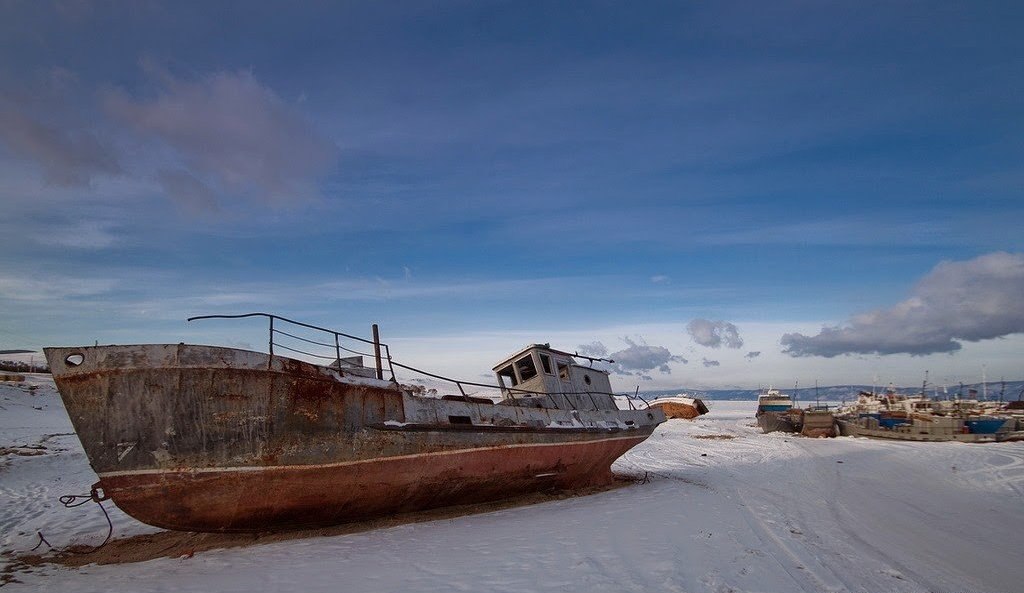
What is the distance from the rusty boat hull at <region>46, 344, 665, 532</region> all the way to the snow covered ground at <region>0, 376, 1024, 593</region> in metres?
0.63

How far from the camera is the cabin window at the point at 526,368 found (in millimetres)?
14645

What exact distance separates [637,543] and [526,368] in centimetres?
735

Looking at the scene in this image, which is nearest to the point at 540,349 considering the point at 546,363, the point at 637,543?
the point at 546,363

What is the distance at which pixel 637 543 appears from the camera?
25.5 ft

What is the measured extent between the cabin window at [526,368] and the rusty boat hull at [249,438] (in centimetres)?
466

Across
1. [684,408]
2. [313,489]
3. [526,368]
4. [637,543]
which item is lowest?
[684,408]

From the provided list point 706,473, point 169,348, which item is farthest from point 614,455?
point 169,348

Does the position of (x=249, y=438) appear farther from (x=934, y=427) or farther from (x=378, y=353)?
(x=934, y=427)

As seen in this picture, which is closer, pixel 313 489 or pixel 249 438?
pixel 249 438

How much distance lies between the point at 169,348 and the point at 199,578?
3124 mm

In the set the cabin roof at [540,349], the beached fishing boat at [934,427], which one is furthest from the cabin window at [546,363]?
the beached fishing boat at [934,427]

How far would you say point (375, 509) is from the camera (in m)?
9.30

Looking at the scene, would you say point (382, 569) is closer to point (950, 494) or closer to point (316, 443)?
point (316, 443)

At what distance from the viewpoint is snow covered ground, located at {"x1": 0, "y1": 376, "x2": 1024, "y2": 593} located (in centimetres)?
630
